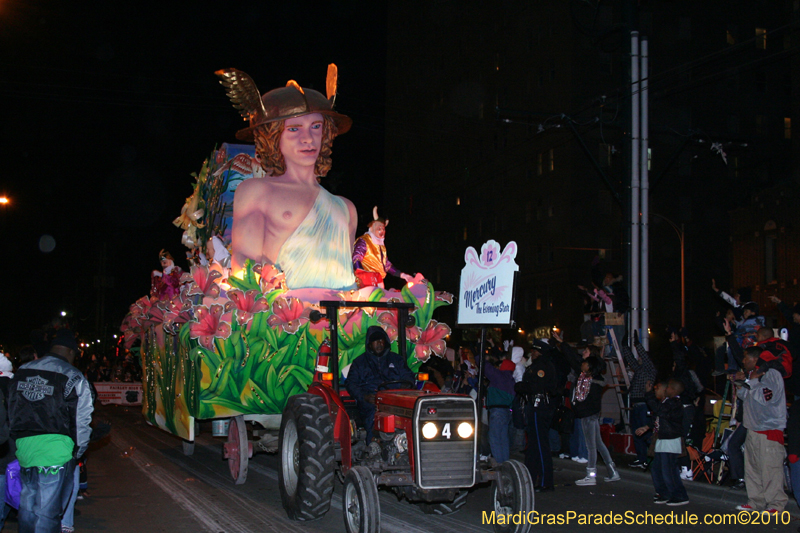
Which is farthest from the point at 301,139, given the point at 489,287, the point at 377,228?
the point at 489,287

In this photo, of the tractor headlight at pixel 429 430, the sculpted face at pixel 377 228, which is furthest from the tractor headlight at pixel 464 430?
the sculpted face at pixel 377 228

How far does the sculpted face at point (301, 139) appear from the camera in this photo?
11383mm

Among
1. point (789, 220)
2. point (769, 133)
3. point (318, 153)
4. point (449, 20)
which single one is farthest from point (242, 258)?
point (449, 20)

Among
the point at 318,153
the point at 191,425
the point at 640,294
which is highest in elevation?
the point at 318,153

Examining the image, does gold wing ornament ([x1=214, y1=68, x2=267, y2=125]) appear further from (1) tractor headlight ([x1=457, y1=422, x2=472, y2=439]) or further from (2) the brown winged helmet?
(1) tractor headlight ([x1=457, y1=422, x2=472, y2=439])

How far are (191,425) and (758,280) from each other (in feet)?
90.6

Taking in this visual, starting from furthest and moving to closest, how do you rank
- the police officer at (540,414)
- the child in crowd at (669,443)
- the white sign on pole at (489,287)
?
the police officer at (540,414)
the child in crowd at (669,443)
the white sign on pole at (489,287)

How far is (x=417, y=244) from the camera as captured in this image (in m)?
55.5

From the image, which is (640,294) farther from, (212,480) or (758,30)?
(758,30)

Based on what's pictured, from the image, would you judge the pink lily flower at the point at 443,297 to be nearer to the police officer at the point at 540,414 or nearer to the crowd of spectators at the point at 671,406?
the crowd of spectators at the point at 671,406

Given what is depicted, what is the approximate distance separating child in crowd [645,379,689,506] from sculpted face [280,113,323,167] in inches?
236

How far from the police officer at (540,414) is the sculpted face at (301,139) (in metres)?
4.36

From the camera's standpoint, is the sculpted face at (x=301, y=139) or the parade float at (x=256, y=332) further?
the sculpted face at (x=301, y=139)

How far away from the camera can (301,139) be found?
1143 centimetres
